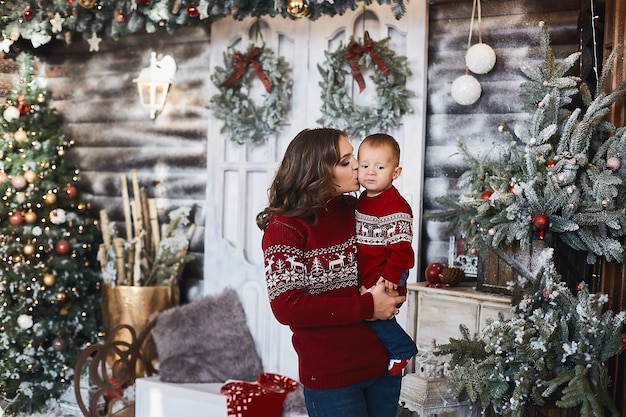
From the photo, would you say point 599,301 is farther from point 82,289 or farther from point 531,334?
point 82,289

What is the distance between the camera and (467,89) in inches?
168

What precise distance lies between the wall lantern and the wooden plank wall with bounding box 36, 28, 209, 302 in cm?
7

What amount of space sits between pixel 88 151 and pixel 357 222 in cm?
367

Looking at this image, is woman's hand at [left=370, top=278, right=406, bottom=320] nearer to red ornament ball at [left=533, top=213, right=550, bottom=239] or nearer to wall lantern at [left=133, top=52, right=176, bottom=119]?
red ornament ball at [left=533, top=213, right=550, bottom=239]

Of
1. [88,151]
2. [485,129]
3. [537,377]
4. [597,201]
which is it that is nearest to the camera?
[537,377]

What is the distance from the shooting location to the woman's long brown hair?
2.50 metres

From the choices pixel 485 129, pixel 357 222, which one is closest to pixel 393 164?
pixel 357 222

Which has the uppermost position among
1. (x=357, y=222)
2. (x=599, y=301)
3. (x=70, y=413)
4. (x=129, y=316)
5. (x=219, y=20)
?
(x=219, y=20)

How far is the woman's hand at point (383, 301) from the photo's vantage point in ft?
8.26

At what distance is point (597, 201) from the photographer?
3.65 meters

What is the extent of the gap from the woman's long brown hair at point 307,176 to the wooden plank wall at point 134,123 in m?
2.86

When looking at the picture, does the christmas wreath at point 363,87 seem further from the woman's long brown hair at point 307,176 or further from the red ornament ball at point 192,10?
the woman's long brown hair at point 307,176

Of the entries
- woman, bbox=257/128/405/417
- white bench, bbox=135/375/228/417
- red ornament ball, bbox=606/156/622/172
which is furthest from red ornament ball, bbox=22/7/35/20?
red ornament ball, bbox=606/156/622/172

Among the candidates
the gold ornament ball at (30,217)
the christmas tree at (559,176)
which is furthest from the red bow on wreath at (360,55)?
the gold ornament ball at (30,217)
